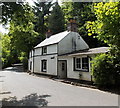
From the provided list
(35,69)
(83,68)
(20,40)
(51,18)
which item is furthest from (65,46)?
(51,18)

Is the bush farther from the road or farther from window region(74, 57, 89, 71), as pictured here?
window region(74, 57, 89, 71)

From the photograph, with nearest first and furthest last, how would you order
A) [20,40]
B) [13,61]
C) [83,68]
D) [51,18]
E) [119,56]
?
1. [119,56]
2. [83,68]
3. [20,40]
4. [51,18]
5. [13,61]

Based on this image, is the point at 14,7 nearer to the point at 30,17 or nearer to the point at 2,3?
the point at 2,3

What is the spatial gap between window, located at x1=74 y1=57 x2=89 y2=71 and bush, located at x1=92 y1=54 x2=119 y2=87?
3.74 m

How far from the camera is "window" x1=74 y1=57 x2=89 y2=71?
15.6m

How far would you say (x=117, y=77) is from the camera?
11.4m

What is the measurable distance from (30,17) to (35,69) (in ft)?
58.6

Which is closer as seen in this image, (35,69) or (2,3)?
(2,3)

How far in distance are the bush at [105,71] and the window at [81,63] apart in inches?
147

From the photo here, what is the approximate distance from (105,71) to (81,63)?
16.8 ft

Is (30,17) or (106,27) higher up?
(30,17)

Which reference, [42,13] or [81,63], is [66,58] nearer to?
[81,63]

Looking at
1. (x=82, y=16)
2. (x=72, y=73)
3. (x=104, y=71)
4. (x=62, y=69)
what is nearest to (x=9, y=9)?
(x=104, y=71)

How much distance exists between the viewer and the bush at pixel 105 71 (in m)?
11.2
